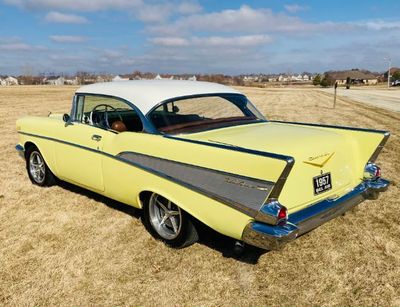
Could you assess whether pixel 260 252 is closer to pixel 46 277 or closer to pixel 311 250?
pixel 311 250

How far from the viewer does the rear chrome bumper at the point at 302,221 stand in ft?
9.54

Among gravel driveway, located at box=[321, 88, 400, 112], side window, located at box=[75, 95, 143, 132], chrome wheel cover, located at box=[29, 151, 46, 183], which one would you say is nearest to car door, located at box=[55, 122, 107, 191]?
side window, located at box=[75, 95, 143, 132]

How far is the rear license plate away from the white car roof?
5.65 ft

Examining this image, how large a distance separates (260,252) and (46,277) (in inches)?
77.2

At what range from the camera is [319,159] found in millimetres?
3389

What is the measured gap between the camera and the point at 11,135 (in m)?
10.5

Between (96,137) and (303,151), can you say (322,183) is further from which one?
(96,137)

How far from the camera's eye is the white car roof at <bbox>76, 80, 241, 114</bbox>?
161 inches

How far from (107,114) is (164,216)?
5.12 feet

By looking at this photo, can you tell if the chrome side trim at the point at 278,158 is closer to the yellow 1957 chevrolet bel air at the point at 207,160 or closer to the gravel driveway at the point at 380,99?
the yellow 1957 chevrolet bel air at the point at 207,160

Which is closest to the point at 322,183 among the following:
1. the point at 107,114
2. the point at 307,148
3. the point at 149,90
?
the point at 307,148

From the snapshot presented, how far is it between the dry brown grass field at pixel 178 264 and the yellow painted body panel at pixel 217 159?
1.50 ft

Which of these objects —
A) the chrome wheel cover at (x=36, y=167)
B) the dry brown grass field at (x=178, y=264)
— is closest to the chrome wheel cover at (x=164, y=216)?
the dry brown grass field at (x=178, y=264)

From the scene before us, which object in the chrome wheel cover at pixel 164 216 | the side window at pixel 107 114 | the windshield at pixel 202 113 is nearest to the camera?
the chrome wheel cover at pixel 164 216
